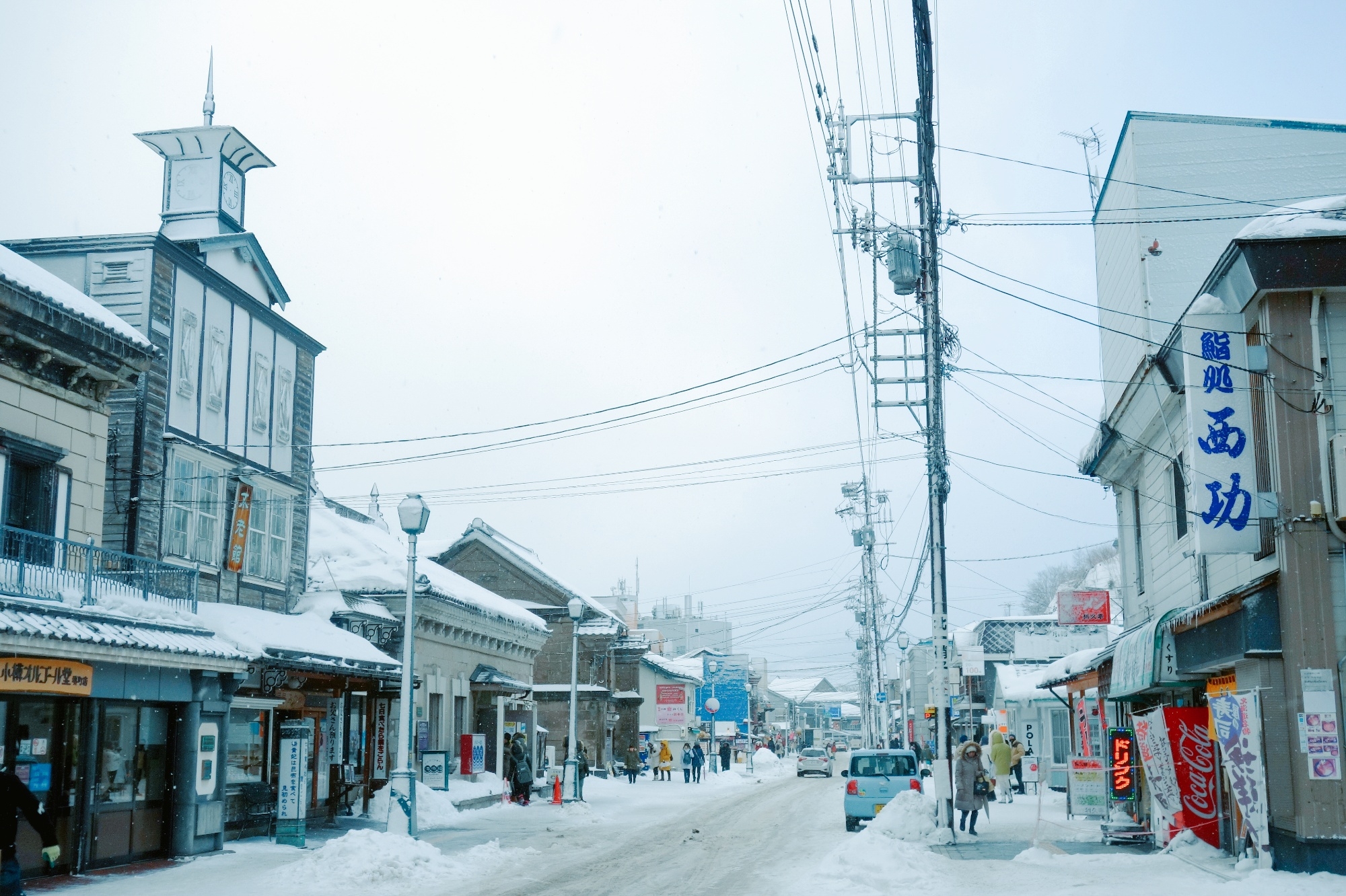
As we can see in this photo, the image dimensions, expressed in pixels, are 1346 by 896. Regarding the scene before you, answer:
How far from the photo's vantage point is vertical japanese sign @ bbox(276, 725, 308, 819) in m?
19.3

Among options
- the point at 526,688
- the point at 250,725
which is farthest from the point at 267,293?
the point at 526,688

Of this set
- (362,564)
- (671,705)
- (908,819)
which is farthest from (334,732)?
(671,705)

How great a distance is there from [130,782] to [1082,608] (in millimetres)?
23414

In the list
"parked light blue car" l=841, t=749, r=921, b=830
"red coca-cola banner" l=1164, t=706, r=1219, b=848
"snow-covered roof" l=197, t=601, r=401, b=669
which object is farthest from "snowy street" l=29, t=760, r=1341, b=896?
"snow-covered roof" l=197, t=601, r=401, b=669

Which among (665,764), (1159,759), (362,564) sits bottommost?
(665,764)

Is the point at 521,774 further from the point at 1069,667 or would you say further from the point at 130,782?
the point at 130,782

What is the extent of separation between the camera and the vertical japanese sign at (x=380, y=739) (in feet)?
92.9

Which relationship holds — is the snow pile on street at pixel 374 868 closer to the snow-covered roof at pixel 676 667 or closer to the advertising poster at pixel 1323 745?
the advertising poster at pixel 1323 745

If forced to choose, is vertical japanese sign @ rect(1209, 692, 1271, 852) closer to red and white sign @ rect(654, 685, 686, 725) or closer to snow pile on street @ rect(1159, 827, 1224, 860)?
snow pile on street @ rect(1159, 827, 1224, 860)

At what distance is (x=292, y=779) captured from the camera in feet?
63.4

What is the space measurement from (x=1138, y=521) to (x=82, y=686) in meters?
18.1

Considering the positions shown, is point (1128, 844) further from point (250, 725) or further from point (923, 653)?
point (923, 653)

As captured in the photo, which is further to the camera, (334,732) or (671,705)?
(671,705)

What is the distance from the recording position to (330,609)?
26.5 m
